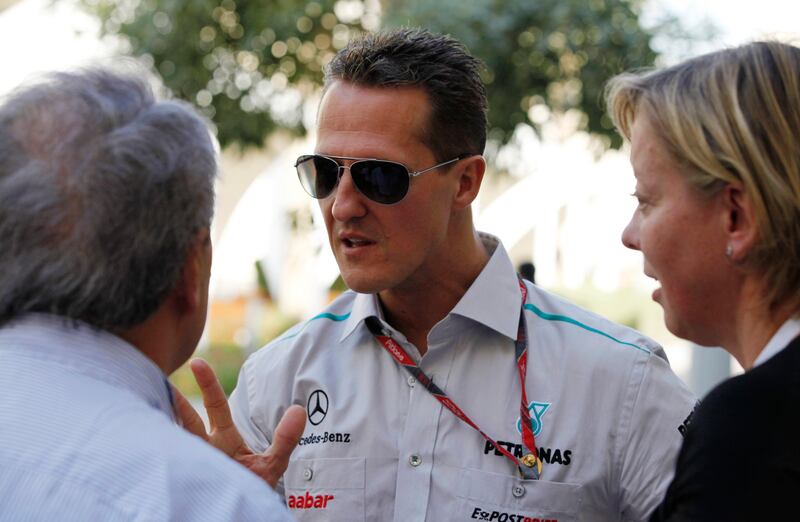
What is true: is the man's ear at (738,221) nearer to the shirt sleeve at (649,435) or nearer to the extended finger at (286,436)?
the shirt sleeve at (649,435)

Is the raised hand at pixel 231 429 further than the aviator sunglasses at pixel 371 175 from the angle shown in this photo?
No

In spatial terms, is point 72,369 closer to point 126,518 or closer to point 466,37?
point 126,518

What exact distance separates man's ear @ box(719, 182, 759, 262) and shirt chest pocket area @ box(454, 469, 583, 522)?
943 millimetres

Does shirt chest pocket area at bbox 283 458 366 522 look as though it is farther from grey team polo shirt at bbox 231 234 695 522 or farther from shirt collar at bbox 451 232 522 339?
shirt collar at bbox 451 232 522 339

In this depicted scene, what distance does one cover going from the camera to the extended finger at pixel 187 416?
2285 mm

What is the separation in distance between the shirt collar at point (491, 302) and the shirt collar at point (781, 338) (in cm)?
104

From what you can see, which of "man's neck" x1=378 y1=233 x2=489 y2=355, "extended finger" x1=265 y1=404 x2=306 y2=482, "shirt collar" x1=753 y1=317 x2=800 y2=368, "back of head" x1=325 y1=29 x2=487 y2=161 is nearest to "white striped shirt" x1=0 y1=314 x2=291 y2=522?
"extended finger" x1=265 y1=404 x2=306 y2=482

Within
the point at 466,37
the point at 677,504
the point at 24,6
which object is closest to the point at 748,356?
the point at 677,504

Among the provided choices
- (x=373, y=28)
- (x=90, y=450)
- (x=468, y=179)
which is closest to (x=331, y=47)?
(x=373, y=28)

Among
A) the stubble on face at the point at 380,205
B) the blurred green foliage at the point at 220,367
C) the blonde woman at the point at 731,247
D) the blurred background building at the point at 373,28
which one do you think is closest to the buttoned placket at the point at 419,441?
the stubble on face at the point at 380,205

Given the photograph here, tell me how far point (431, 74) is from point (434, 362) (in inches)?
33.5

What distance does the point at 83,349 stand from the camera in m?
1.76

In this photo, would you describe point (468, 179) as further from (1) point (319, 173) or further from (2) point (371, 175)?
(1) point (319, 173)

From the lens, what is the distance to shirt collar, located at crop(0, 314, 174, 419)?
5.74 ft
